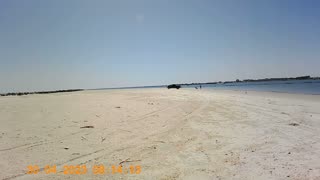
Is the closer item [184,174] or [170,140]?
[184,174]

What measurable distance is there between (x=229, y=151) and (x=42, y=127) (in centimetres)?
615

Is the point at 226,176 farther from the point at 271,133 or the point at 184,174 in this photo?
the point at 271,133

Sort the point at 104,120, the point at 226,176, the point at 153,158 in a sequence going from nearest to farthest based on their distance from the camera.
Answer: the point at 226,176 → the point at 153,158 → the point at 104,120

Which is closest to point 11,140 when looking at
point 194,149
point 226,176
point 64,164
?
point 64,164

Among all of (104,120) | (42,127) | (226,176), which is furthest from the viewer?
(104,120)

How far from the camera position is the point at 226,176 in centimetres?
426

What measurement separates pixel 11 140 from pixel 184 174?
4.96 metres

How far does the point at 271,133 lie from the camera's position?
7.49 m

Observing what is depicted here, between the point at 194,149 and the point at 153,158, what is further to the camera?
the point at 194,149

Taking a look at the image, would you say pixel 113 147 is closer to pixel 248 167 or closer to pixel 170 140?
pixel 170 140

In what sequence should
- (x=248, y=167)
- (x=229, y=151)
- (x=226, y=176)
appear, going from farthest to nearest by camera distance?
1. (x=229, y=151)
2. (x=248, y=167)
3. (x=226, y=176)

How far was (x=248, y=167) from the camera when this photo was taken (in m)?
4.66

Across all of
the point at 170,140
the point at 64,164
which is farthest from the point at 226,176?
the point at 64,164

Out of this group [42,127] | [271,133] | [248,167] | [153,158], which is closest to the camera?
[248,167]
